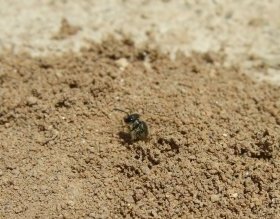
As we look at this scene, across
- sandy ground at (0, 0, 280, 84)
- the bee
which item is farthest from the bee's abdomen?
sandy ground at (0, 0, 280, 84)

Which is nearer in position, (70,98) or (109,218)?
(109,218)

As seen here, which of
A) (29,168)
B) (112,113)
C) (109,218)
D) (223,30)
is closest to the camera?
(109,218)

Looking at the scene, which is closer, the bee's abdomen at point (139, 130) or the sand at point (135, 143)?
the sand at point (135, 143)

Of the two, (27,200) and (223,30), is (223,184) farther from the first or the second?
(223,30)

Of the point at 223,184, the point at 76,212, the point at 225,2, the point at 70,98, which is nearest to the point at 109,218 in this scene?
the point at 76,212

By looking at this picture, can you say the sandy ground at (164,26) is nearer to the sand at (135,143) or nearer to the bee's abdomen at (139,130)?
the sand at (135,143)

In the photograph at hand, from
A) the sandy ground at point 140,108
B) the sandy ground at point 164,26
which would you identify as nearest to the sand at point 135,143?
the sandy ground at point 140,108

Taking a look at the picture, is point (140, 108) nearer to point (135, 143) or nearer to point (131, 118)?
point (131, 118)

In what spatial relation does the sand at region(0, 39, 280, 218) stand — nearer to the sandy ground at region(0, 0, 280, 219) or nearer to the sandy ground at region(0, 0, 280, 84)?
the sandy ground at region(0, 0, 280, 219)

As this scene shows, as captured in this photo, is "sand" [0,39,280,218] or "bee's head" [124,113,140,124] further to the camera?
"bee's head" [124,113,140,124]
